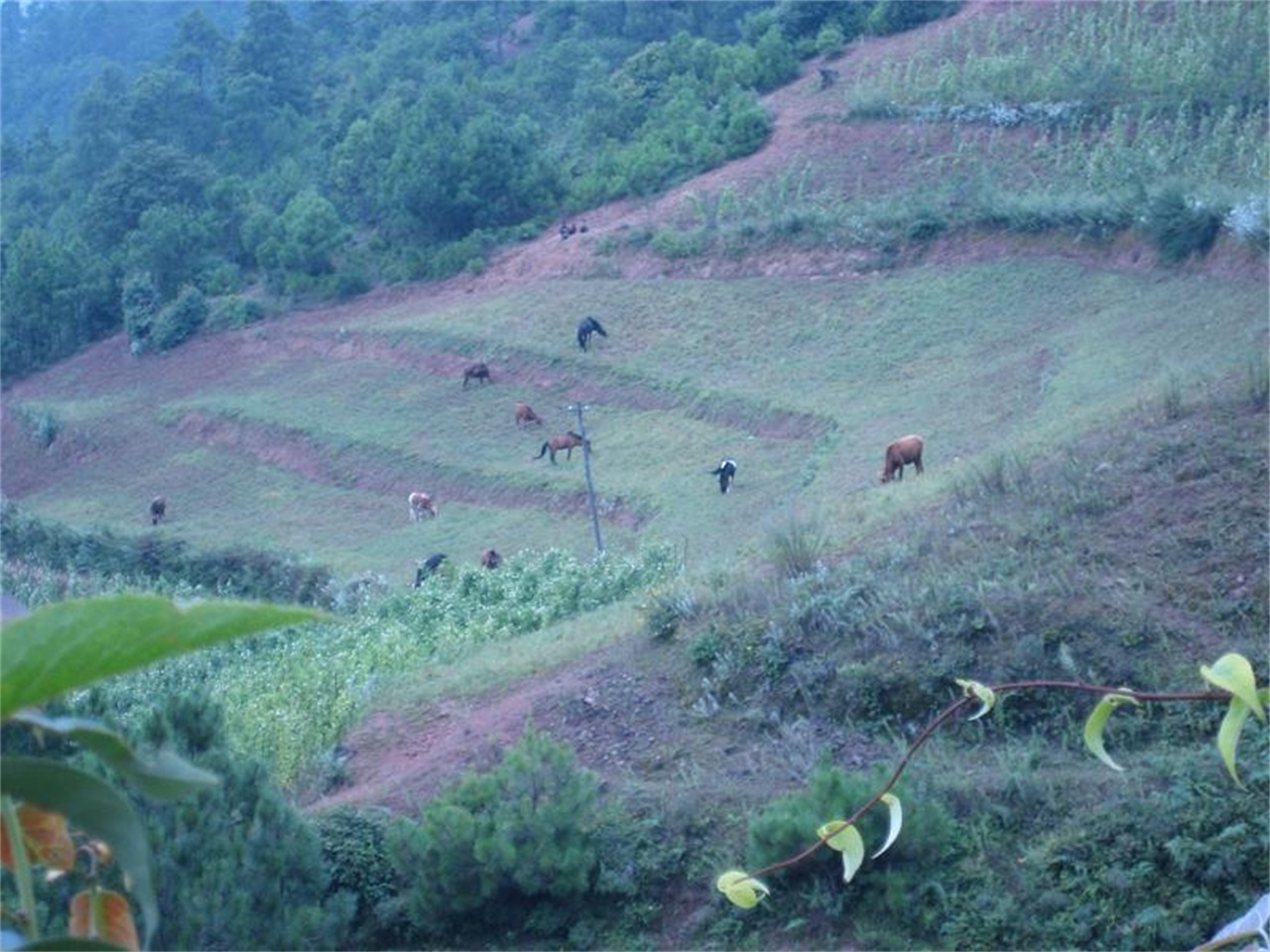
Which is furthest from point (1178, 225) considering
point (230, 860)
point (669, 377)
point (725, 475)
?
point (230, 860)

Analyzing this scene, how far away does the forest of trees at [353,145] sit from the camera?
4356cm

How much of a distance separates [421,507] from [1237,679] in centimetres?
2614

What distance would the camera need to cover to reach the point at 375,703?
38.0ft

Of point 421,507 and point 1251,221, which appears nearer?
point 1251,221

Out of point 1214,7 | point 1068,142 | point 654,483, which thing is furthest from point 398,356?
point 1214,7

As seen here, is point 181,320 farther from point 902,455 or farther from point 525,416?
point 902,455

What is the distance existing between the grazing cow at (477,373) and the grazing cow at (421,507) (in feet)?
19.6

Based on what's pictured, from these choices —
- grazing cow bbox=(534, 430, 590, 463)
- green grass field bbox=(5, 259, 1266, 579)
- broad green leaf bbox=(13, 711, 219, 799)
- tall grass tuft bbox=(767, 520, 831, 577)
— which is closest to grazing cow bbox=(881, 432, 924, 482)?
green grass field bbox=(5, 259, 1266, 579)

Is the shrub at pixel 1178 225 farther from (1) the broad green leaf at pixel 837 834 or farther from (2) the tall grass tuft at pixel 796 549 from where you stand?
(1) the broad green leaf at pixel 837 834

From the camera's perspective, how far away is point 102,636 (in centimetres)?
99

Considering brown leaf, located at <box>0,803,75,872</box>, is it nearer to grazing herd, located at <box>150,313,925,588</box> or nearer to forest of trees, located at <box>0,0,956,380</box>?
grazing herd, located at <box>150,313,925,588</box>

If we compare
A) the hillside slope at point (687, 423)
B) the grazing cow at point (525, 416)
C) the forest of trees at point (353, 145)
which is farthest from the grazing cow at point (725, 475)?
the forest of trees at point (353, 145)

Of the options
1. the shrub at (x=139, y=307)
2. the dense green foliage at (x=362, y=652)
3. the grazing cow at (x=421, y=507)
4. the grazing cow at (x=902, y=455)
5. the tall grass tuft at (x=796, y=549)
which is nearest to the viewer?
the dense green foliage at (x=362, y=652)

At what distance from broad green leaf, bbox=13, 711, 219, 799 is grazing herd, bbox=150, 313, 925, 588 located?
17827mm
